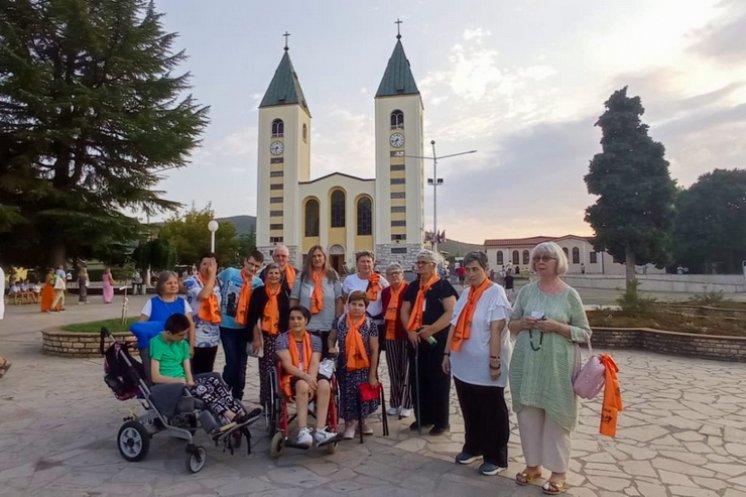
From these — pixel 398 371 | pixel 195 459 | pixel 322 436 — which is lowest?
pixel 195 459

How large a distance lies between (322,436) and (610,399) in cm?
222

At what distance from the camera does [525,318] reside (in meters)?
3.37

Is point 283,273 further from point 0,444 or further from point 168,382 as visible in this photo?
point 0,444

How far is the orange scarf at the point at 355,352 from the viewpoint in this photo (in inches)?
170

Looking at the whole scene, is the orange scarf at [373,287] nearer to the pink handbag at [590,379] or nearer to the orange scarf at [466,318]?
the orange scarf at [466,318]

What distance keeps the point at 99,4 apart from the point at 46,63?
12.7 feet

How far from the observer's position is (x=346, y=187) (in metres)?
50.6

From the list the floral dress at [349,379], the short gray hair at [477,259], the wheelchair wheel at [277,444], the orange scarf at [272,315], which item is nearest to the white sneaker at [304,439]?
the wheelchair wheel at [277,444]

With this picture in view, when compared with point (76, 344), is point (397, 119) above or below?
above

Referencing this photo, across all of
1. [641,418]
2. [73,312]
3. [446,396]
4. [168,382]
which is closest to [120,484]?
[168,382]

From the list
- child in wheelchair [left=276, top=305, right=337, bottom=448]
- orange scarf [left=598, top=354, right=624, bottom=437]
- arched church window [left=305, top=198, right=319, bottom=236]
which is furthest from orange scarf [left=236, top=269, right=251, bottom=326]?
arched church window [left=305, top=198, right=319, bottom=236]

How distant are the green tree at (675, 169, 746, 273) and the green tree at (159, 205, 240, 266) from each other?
1680 inches

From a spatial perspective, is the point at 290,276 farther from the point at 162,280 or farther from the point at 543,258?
the point at 543,258

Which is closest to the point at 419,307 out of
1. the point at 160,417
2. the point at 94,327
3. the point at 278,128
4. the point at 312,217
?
the point at 160,417
